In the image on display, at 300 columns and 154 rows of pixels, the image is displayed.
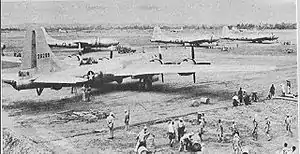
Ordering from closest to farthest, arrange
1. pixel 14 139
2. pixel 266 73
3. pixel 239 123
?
pixel 14 139 < pixel 239 123 < pixel 266 73

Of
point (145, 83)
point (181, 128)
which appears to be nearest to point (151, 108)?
point (181, 128)

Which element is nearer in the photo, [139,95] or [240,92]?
[139,95]

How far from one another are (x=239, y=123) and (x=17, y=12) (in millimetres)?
2415

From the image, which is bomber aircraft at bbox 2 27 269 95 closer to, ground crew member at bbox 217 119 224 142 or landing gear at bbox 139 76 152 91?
landing gear at bbox 139 76 152 91

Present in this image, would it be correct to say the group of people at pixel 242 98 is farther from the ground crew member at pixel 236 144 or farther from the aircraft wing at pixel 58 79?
the aircraft wing at pixel 58 79

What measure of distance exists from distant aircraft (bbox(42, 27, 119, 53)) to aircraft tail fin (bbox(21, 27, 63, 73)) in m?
0.08

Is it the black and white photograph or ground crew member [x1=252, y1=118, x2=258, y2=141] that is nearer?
the black and white photograph

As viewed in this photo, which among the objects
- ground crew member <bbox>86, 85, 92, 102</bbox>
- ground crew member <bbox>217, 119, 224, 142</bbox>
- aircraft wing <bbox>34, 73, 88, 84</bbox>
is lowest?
ground crew member <bbox>217, 119, 224, 142</bbox>

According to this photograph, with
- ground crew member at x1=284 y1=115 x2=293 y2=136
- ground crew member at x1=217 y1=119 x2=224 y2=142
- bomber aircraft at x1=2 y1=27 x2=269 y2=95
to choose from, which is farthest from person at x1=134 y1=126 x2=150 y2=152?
ground crew member at x1=284 y1=115 x2=293 y2=136

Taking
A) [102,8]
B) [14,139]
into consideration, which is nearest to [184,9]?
[102,8]

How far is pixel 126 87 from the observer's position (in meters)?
4.98

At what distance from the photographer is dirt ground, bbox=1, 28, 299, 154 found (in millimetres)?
3734

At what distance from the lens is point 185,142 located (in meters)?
3.84

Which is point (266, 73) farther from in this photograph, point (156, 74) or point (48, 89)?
point (48, 89)
